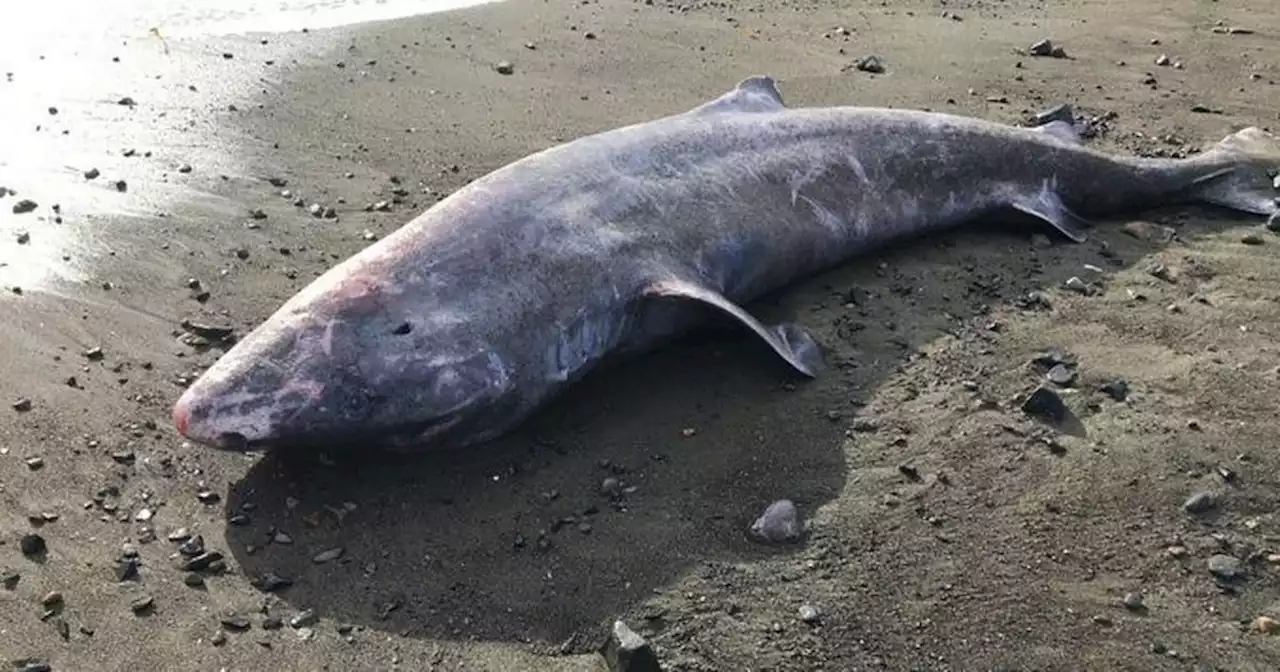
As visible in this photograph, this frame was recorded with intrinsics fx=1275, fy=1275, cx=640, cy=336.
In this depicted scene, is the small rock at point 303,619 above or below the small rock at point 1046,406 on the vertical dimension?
below

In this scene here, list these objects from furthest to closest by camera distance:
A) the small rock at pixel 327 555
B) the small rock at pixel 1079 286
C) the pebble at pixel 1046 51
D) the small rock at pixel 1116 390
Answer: the pebble at pixel 1046 51 < the small rock at pixel 1079 286 < the small rock at pixel 1116 390 < the small rock at pixel 327 555

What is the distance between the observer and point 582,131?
24.5 feet

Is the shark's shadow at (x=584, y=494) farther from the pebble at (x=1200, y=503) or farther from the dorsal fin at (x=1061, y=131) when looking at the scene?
the dorsal fin at (x=1061, y=131)

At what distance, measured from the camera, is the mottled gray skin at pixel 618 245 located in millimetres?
4340

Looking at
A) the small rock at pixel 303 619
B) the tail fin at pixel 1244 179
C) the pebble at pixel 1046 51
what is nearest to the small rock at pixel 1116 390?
the tail fin at pixel 1244 179

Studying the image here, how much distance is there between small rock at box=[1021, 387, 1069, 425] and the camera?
4609 millimetres

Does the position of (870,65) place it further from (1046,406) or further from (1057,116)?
(1046,406)

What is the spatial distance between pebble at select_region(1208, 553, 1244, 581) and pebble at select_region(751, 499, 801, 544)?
125cm

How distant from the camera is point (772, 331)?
504 cm

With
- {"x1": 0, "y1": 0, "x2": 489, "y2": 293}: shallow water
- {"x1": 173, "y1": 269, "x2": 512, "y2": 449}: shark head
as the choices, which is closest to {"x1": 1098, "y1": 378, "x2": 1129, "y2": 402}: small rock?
{"x1": 173, "y1": 269, "x2": 512, "y2": 449}: shark head

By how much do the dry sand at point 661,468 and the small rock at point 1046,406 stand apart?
83 millimetres

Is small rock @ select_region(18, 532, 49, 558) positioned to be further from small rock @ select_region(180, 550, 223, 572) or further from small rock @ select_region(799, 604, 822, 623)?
small rock @ select_region(799, 604, 822, 623)

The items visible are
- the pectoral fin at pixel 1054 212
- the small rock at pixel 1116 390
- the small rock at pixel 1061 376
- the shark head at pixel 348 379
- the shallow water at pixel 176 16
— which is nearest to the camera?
the shark head at pixel 348 379

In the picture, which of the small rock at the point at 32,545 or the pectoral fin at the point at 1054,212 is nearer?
the small rock at the point at 32,545
